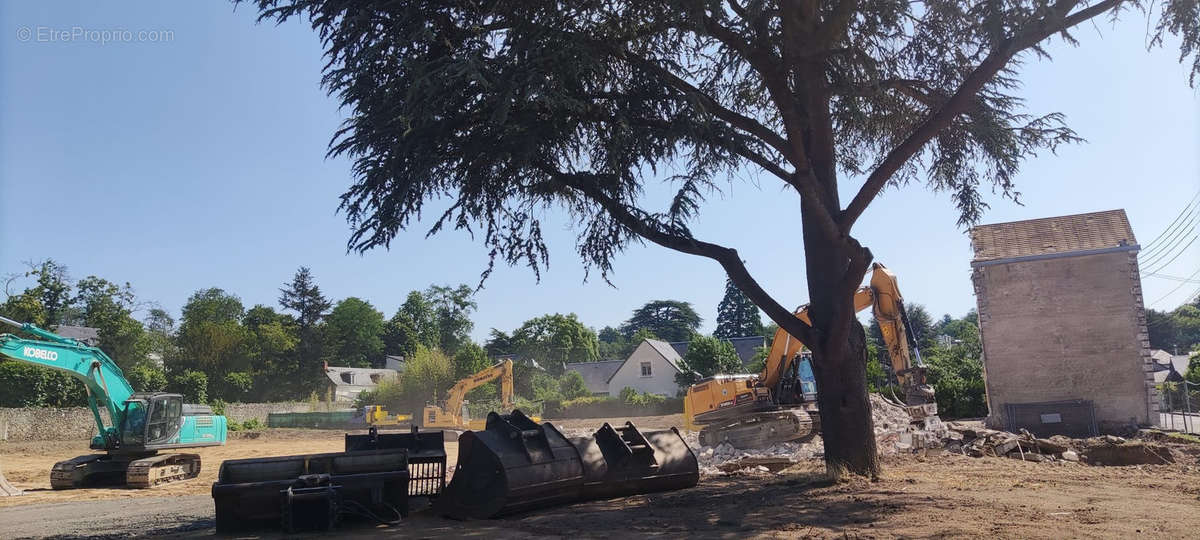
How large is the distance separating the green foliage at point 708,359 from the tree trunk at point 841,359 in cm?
3875

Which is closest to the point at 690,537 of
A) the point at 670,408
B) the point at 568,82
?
the point at 568,82

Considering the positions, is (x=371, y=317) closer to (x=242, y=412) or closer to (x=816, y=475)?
(x=242, y=412)

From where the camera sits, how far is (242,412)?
4981cm

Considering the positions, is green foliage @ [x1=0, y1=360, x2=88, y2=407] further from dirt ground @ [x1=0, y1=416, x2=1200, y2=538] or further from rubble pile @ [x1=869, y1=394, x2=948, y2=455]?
rubble pile @ [x1=869, y1=394, x2=948, y2=455]

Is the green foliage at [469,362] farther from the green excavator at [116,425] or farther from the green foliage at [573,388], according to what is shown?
the green excavator at [116,425]

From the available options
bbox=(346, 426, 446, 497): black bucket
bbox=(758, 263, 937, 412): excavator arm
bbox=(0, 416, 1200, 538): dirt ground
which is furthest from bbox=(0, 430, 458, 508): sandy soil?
bbox=(758, 263, 937, 412): excavator arm

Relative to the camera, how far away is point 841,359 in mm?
10148

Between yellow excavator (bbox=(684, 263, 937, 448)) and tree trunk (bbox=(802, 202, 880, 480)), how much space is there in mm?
5631

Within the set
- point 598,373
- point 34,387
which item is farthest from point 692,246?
point 598,373

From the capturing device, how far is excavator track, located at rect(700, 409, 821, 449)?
58.3 ft

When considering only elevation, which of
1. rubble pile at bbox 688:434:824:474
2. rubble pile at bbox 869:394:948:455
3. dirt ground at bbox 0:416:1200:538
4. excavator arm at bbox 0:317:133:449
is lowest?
rubble pile at bbox 688:434:824:474

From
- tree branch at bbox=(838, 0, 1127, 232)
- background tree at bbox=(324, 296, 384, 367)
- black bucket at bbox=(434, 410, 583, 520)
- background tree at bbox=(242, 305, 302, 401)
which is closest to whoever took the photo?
black bucket at bbox=(434, 410, 583, 520)

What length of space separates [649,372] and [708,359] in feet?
42.6

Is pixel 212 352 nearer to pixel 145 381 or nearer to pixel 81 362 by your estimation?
pixel 145 381
